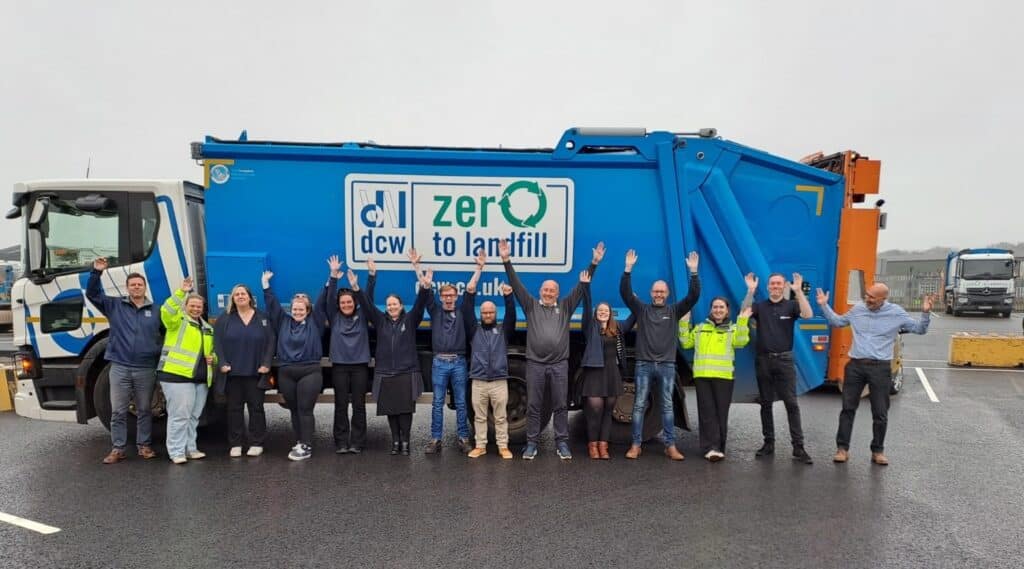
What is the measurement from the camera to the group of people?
553 cm

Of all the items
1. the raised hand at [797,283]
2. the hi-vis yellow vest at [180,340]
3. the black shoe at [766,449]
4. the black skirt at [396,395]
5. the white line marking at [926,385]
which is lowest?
the white line marking at [926,385]

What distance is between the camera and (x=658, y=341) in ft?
18.4

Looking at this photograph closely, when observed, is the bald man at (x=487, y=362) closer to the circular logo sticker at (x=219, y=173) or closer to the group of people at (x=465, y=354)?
the group of people at (x=465, y=354)

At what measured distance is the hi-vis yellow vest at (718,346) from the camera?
5.57 metres

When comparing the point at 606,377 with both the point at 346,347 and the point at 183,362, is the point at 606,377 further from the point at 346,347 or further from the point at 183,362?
the point at 183,362

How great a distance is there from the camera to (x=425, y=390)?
6.04 metres

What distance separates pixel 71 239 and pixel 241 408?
2386 millimetres

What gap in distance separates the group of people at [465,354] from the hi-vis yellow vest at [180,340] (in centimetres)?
1

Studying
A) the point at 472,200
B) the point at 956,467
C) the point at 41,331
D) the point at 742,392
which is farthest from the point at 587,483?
the point at 41,331

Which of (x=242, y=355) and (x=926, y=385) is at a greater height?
(x=242, y=355)

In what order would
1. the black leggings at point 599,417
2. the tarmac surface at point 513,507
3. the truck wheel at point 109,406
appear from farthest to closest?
1. the truck wheel at point 109,406
2. the black leggings at point 599,417
3. the tarmac surface at point 513,507

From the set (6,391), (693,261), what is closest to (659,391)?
(693,261)

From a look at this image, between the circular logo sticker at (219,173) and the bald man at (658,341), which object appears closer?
the bald man at (658,341)

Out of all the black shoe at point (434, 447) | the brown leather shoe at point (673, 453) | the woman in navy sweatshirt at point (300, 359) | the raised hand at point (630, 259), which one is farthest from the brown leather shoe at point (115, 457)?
the brown leather shoe at point (673, 453)
